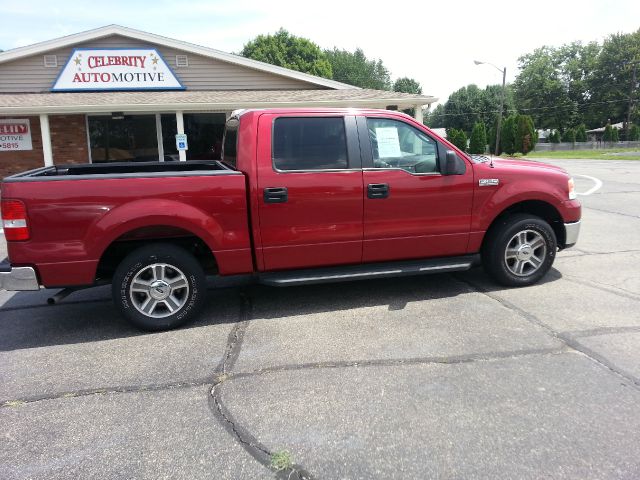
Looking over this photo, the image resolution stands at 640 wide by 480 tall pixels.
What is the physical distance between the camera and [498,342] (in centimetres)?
384

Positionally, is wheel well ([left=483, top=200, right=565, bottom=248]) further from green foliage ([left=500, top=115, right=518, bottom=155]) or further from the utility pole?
the utility pole

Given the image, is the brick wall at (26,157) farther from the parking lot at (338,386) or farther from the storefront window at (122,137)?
the parking lot at (338,386)

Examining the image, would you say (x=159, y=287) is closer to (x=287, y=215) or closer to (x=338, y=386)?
(x=287, y=215)

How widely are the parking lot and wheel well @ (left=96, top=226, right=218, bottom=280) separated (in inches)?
20.5

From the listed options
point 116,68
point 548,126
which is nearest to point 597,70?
point 548,126

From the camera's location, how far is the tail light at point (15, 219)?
3.80m

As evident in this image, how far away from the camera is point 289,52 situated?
54.7 meters

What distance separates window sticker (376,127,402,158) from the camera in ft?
15.3

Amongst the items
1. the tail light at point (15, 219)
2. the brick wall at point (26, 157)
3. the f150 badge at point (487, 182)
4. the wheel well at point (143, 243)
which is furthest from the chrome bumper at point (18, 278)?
the brick wall at point (26, 157)

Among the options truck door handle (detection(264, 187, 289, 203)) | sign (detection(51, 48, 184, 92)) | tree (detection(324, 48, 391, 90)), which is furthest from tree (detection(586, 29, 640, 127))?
truck door handle (detection(264, 187, 289, 203))

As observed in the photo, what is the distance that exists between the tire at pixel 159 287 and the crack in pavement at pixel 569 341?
9.38 ft

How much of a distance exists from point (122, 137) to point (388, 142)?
13.2 metres

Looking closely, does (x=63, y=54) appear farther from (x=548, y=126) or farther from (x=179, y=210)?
(x=548, y=126)

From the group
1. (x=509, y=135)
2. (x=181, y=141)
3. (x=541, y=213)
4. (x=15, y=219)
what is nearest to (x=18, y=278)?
(x=15, y=219)
